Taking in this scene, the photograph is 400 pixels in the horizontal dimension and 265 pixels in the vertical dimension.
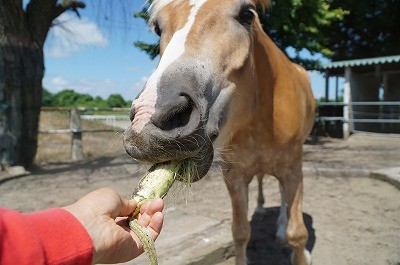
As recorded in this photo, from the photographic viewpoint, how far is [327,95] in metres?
15.1

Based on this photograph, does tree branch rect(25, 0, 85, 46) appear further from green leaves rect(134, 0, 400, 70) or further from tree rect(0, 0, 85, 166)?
green leaves rect(134, 0, 400, 70)

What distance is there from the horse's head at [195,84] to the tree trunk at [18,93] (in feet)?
17.2

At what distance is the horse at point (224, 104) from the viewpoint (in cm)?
146

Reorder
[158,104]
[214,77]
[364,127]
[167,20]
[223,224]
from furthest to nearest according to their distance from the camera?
[364,127]
[223,224]
[167,20]
[214,77]
[158,104]

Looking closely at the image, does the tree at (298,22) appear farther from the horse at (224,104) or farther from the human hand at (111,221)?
the human hand at (111,221)

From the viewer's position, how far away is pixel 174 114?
1.46 metres

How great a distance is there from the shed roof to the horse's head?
1174 cm

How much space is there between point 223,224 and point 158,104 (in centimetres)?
246

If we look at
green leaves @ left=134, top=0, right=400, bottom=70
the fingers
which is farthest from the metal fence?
the fingers

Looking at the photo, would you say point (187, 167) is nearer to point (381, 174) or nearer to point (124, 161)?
point (381, 174)

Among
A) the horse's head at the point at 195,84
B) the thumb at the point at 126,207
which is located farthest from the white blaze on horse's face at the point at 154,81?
the thumb at the point at 126,207

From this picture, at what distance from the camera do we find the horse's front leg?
9.25ft

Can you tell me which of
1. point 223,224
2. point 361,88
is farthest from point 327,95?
point 223,224

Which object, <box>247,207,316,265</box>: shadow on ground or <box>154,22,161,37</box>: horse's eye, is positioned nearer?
<box>154,22,161,37</box>: horse's eye
